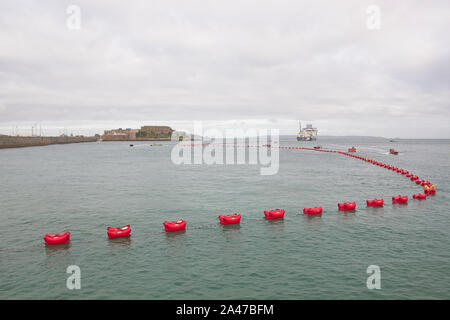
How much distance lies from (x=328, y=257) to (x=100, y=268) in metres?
19.4

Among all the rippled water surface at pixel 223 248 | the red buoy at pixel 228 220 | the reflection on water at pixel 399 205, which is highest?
the red buoy at pixel 228 220

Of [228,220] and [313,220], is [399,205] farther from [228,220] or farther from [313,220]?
[228,220]

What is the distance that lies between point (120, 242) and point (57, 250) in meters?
5.62

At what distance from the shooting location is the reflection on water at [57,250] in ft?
89.2

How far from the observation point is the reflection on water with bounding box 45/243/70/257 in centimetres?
2719

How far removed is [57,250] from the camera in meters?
27.8

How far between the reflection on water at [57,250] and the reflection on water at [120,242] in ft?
12.6

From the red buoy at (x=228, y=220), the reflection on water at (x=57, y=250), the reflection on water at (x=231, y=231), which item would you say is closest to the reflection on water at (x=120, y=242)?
the reflection on water at (x=57, y=250)

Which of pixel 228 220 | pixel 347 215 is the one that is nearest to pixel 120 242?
pixel 228 220

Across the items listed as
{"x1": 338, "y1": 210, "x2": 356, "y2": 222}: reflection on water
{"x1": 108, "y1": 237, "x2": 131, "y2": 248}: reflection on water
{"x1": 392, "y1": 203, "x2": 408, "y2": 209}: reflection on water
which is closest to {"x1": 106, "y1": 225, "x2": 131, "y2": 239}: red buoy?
{"x1": 108, "y1": 237, "x2": 131, "y2": 248}: reflection on water

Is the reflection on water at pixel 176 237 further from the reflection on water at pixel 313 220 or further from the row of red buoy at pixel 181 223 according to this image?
the reflection on water at pixel 313 220

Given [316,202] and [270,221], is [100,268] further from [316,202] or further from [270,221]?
[316,202]

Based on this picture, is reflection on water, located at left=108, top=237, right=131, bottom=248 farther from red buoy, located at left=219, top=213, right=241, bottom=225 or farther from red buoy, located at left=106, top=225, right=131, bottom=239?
red buoy, located at left=219, top=213, right=241, bottom=225
